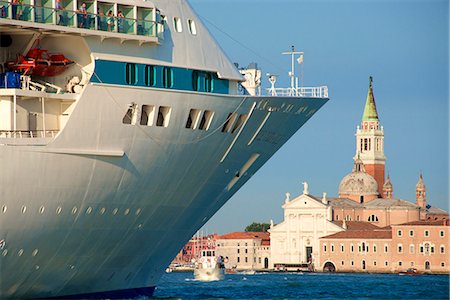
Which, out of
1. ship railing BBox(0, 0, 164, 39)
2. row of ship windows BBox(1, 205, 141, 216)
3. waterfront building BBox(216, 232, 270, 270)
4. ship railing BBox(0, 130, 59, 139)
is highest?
ship railing BBox(0, 0, 164, 39)

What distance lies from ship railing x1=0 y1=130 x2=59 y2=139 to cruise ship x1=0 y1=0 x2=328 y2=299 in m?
0.03

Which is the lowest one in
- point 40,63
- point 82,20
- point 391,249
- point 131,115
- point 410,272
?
point 410,272

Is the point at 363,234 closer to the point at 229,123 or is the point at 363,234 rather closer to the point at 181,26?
the point at 229,123

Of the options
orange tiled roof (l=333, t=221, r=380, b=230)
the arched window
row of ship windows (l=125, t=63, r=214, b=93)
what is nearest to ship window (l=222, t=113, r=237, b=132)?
row of ship windows (l=125, t=63, r=214, b=93)

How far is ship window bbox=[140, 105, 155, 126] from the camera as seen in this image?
111 ft

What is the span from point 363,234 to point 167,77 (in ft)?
428

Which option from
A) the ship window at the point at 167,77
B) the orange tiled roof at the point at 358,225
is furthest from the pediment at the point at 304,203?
the ship window at the point at 167,77

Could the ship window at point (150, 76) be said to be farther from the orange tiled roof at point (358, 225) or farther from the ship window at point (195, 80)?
the orange tiled roof at point (358, 225)

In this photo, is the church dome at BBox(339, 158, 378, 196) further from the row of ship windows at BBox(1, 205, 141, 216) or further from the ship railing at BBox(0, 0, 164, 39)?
the ship railing at BBox(0, 0, 164, 39)

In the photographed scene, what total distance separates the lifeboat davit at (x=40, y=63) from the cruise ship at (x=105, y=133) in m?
0.04

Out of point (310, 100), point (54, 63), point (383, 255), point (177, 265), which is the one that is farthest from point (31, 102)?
point (177, 265)

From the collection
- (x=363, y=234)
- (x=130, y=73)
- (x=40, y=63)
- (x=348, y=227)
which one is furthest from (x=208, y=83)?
(x=348, y=227)

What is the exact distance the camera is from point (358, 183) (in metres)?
196

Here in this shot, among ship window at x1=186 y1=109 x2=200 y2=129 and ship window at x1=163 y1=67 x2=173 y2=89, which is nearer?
ship window at x1=163 y1=67 x2=173 y2=89
